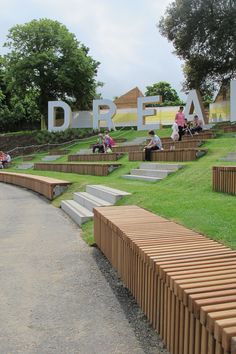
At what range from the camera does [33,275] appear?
251 inches

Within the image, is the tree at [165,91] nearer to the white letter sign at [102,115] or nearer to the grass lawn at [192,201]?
the white letter sign at [102,115]

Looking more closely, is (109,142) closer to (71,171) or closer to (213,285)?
(71,171)

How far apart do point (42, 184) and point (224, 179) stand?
9.54 metres

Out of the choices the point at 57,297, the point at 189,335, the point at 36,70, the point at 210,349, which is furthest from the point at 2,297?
the point at 36,70

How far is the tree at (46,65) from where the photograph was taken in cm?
5069

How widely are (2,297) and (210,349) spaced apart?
10.9 feet

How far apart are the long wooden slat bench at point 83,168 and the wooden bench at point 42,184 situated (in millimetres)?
1903

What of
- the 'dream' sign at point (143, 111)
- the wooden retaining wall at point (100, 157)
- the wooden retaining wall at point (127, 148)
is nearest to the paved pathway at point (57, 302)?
the wooden retaining wall at point (100, 157)

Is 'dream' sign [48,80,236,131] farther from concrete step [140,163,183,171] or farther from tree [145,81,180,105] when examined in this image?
tree [145,81,180,105]

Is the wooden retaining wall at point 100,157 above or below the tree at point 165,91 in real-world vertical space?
below

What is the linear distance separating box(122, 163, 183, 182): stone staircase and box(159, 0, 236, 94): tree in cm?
2510

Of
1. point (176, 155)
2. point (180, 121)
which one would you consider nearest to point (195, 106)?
point (180, 121)

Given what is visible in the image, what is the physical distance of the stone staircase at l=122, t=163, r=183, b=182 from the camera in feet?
42.8

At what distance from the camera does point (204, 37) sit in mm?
38188
